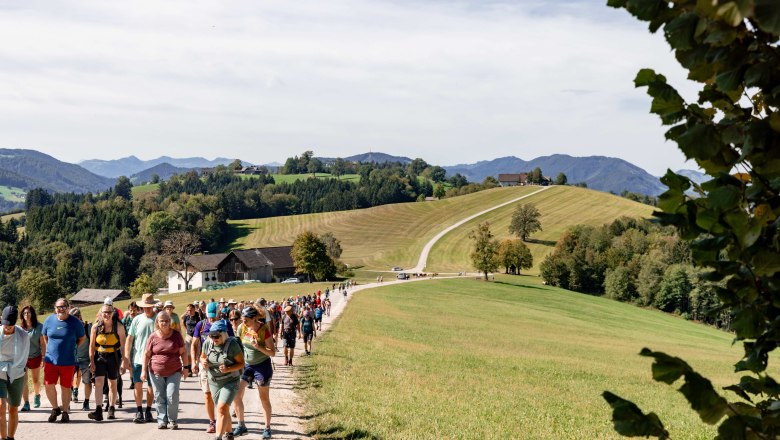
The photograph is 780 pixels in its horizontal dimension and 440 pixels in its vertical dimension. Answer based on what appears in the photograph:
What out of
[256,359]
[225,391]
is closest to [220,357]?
[225,391]

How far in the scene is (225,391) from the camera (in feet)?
36.1

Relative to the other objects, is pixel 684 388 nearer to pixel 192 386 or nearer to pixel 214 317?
pixel 214 317

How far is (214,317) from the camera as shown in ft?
47.8

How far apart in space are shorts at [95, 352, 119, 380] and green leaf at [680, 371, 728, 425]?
13.3 meters

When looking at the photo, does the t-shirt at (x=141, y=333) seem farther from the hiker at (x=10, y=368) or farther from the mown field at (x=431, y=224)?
the mown field at (x=431, y=224)

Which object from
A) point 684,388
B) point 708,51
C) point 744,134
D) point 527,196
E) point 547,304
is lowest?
point 547,304

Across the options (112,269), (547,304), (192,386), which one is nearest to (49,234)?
(112,269)

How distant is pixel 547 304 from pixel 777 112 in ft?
262

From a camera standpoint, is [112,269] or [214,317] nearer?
[214,317]

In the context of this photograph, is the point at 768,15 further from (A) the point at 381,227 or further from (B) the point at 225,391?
(A) the point at 381,227

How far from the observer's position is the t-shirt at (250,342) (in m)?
12.2

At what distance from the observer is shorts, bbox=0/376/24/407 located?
11086 mm

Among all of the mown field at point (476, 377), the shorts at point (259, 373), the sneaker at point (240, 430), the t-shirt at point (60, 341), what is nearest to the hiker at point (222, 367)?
the sneaker at point (240, 430)

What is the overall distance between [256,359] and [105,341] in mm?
3556
